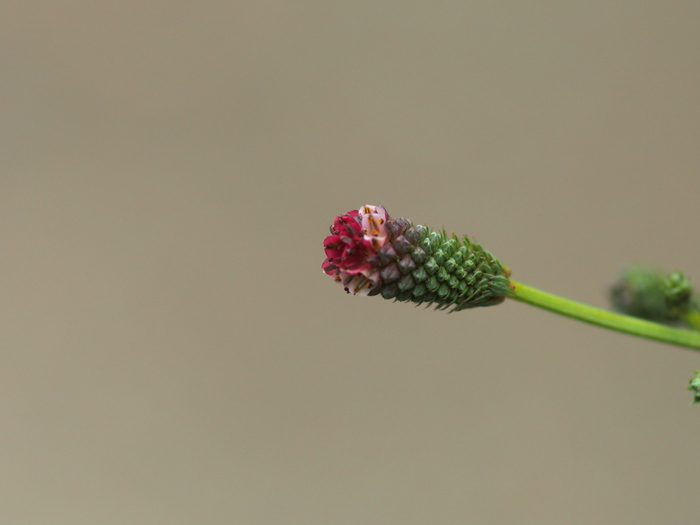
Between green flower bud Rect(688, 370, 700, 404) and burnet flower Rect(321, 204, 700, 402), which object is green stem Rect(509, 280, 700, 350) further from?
green flower bud Rect(688, 370, 700, 404)

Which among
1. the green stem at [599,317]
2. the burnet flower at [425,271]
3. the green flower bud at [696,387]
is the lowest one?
the green flower bud at [696,387]

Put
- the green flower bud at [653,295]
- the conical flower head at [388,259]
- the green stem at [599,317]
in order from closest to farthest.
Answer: the conical flower head at [388,259], the green stem at [599,317], the green flower bud at [653,295]

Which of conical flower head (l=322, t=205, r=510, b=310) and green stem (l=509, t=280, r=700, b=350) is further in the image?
green stem (l=509, t=280, r=700, b=350)

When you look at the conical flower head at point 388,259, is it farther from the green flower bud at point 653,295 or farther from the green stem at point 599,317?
the green flower bud at point 653,295

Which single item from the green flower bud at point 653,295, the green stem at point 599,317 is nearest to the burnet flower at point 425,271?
the green stem at point 599,317

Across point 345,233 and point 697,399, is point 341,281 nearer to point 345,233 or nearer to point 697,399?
point 345,233

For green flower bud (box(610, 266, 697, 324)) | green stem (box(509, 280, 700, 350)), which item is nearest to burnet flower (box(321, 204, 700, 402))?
A: green stem (box(509, 280, 700, 350))

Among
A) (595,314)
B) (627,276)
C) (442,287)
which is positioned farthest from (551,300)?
(627,276)
